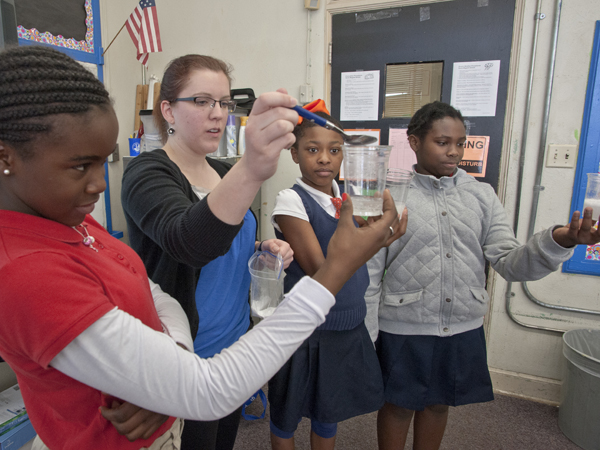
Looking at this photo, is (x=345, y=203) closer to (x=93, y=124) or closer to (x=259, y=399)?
(x=93, y=124)

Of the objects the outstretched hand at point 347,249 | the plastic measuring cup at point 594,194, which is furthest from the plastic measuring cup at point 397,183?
the plastic measuring cup at point 594,194

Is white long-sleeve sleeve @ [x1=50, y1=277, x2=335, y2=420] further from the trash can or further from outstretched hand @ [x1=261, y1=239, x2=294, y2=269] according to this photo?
the trash can

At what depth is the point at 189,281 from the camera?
1.06 metres

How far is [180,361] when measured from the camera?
0.59 meters

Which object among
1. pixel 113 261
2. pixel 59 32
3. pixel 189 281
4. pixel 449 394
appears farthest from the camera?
pixel 59 32

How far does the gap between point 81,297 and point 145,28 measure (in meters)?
2.77

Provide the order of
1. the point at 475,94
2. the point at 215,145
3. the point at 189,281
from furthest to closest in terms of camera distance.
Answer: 1. the point at 475,94
2. the point at 215,145
3. the point at 189,281

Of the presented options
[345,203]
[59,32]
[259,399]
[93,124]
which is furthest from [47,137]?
[59,32]

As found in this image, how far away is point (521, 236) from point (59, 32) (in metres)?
3.61

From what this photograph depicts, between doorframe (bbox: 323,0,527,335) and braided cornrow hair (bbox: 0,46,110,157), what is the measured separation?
228 centimetres

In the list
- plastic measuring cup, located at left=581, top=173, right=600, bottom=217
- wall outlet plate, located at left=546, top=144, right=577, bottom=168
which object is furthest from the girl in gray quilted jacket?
wall outlet plate, located at left=546, top=144, right=577, bottom=168

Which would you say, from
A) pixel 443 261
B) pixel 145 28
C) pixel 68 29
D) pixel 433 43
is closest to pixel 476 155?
pixel 433 43

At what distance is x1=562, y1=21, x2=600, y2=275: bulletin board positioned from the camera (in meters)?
2.12

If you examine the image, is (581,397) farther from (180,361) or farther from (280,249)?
(180,361)
